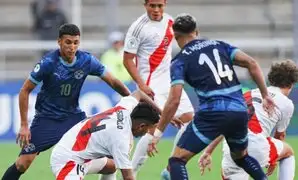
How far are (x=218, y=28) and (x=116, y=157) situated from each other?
16234 millimetres

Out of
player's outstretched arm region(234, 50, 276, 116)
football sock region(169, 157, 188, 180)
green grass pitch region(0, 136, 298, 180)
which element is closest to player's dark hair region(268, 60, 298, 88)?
player's outstretched arm region(234, 50, 276, 116)

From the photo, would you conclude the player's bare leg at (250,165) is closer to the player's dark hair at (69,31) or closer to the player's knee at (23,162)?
the player's dark hair at (69,31)

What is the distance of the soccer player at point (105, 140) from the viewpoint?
8.69m

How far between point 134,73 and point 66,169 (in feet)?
7.69

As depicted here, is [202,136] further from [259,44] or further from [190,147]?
[259,44]

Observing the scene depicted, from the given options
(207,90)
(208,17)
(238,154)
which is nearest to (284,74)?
(238,154)

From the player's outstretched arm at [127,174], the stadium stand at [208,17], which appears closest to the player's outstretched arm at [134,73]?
the player's outstretched arm at [127,174]

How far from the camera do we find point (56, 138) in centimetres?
1024

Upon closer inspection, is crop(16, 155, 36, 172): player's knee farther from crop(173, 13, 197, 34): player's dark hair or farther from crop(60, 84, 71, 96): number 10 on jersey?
crop(173, 13, 197, 34): player's dark hair

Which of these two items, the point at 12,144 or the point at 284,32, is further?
the point at 284,32

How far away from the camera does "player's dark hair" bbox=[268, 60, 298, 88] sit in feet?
31.3

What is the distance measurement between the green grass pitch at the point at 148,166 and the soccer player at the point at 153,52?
122 cm

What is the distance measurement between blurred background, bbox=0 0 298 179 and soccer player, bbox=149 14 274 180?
833 cm

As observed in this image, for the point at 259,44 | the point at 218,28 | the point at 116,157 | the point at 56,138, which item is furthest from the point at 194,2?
the point at 116,157
